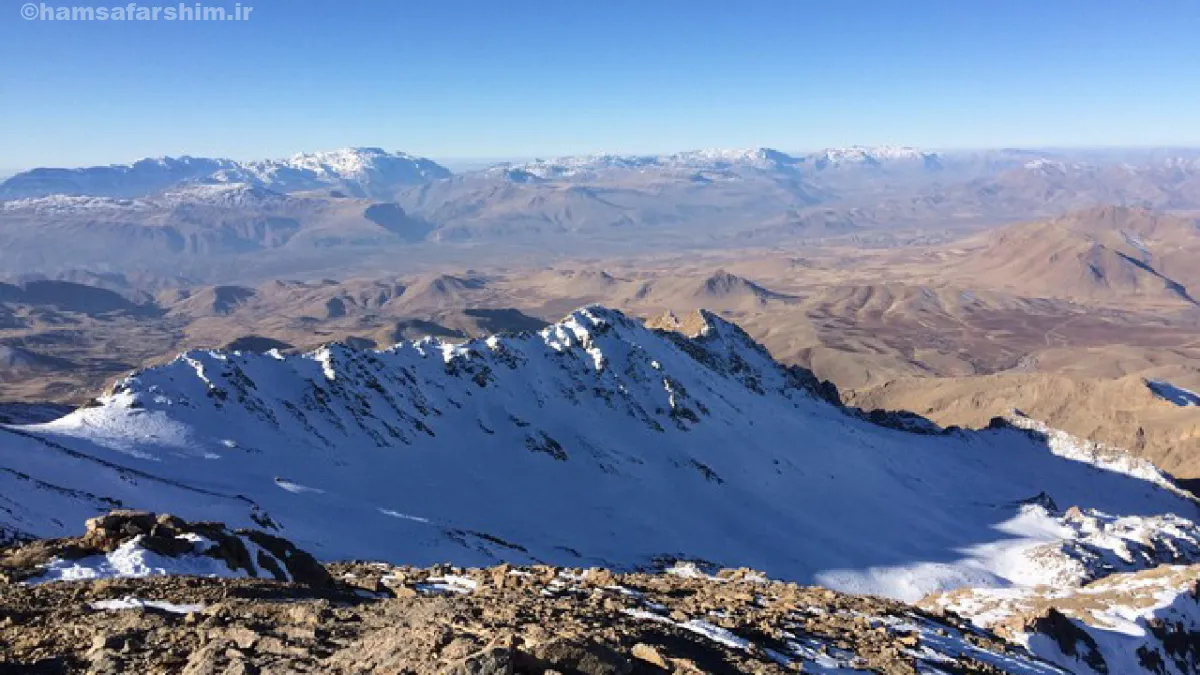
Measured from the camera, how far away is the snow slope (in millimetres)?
53125

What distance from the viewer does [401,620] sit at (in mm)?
16562

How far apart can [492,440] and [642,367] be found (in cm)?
3290

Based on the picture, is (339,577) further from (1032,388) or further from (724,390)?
(1032,388)

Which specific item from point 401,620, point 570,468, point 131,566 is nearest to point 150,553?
point 131,566

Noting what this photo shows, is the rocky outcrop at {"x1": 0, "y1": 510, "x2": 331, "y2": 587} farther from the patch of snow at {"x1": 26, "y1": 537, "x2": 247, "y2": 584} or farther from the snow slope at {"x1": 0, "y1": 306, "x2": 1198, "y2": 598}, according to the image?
the snow slope at {"x1": 0, "y1": 306, "x2": 1198, "y2": 598}

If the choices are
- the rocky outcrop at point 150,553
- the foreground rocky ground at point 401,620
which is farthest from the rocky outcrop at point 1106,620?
the rocky outcrop at point 150,553

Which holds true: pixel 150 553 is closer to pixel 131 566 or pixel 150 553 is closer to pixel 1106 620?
pixel 131 566

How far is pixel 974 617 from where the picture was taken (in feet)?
146

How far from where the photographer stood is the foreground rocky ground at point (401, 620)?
1316 cm

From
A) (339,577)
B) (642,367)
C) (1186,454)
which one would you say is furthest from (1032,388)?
(339,577)

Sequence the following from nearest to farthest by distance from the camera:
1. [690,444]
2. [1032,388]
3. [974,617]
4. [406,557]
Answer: [974,617] < [406,557] < [690,444] < [1032,388]

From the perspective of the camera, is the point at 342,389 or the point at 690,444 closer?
the point at 342,389

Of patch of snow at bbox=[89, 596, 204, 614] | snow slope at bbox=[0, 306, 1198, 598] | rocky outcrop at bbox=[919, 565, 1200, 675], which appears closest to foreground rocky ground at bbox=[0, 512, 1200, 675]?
patch of snow at bbox=[89, 596, 204, 614]

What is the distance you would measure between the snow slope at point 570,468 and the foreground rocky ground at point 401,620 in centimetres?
1323
